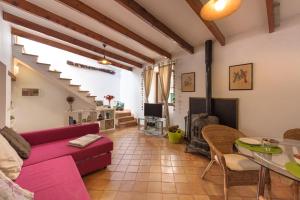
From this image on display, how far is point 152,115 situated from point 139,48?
209 cm

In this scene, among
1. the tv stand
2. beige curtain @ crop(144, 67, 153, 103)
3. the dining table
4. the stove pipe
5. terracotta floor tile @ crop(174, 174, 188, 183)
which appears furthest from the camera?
beige curtain @ crop(144, 67, 153, 103)

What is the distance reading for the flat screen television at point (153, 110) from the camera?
5.25 m

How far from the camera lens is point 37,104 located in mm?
5375

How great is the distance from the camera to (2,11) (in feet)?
10.7

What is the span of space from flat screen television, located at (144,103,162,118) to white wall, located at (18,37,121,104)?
8.23ft

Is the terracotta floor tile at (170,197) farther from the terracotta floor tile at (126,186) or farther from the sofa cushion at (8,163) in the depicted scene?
the sofa cushion at (8,163)

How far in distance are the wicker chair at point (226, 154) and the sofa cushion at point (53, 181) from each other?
1.43m

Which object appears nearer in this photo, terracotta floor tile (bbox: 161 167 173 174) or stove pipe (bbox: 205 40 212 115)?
terracotta floor tile (bbox: 161 167 173 174)

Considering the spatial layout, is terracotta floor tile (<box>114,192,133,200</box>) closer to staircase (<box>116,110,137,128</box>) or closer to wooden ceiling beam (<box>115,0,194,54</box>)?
wooden ceiling beam (<box>115,0,194,54</box>)

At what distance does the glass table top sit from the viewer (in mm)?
1217

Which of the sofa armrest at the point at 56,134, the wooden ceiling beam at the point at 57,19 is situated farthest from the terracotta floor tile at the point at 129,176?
the wooden ceiling beam at the point at 57,19

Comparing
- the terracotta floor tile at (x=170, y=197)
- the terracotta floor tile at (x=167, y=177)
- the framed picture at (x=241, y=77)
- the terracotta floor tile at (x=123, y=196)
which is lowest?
the terracotta floor tile at (x=170, y=197)

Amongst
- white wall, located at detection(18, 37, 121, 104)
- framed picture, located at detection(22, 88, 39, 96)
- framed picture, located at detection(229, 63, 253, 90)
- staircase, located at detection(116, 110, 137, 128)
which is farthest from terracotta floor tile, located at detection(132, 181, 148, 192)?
white wall, located at detection(18, 37, 121, 104)

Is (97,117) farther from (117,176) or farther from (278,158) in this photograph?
(278,158)
